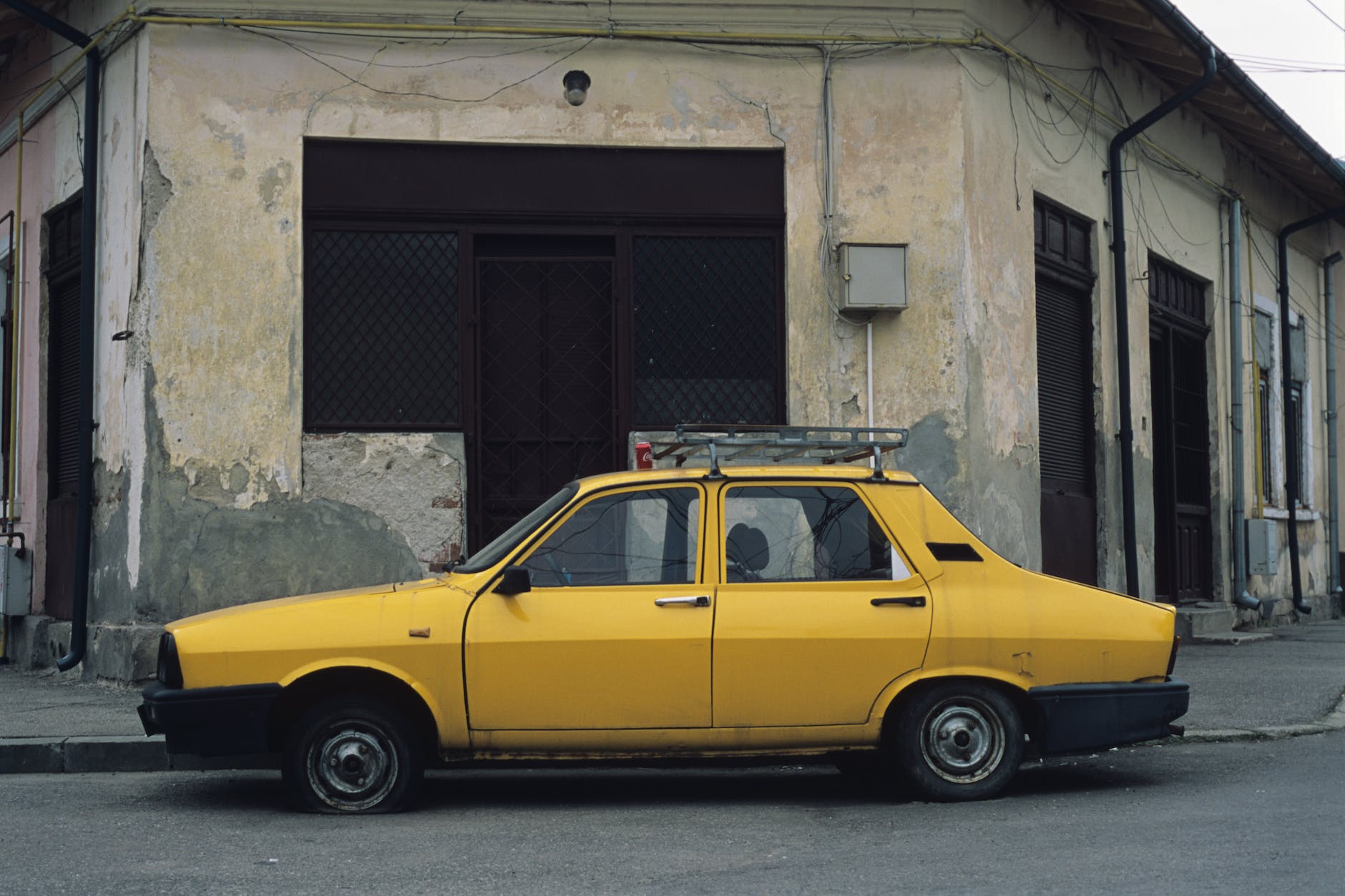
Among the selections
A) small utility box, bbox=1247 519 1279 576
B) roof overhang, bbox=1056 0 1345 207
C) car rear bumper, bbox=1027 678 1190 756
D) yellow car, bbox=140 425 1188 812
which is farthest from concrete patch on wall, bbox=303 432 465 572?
small utility box, bbox=1247 519 1279 576

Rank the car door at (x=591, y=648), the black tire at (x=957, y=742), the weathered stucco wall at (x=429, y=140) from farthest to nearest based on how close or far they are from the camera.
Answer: the weathered stucco wall at (x=429, y=140)
the black tire at (x=957, y=742)
the car door at (x=591, y=648)

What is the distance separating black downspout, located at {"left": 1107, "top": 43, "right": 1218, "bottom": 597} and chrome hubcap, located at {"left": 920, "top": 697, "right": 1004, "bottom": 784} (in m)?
7.94

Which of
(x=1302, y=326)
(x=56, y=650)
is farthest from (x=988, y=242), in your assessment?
(x=1302, y=326)

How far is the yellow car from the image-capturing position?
22.2 feet

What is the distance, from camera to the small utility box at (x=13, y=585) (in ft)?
44.5

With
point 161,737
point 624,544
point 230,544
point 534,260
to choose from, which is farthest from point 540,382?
point 624,544

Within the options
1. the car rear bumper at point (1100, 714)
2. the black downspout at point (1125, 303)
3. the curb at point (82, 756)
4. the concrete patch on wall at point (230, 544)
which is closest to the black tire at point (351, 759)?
the curb at point (82, 756)

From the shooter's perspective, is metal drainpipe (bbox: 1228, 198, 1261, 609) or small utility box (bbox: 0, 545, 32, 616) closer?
small utility box (bbox: 0, 545, 32, 616)

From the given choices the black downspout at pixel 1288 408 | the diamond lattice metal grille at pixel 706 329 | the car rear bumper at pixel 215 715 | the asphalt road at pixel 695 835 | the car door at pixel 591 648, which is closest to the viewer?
the asphalt road at pixel 695 835

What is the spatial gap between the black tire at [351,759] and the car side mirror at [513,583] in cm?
69

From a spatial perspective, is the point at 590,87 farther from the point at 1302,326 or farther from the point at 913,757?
the point at 1302,326

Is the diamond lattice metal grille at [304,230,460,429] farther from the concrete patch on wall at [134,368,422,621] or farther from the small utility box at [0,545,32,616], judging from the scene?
the small utility box at [0,545,32,616]

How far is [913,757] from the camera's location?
22.8 feet

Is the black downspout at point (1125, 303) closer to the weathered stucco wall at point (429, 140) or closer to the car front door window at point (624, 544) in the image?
the weathered stucco wall at point (429, 140)
